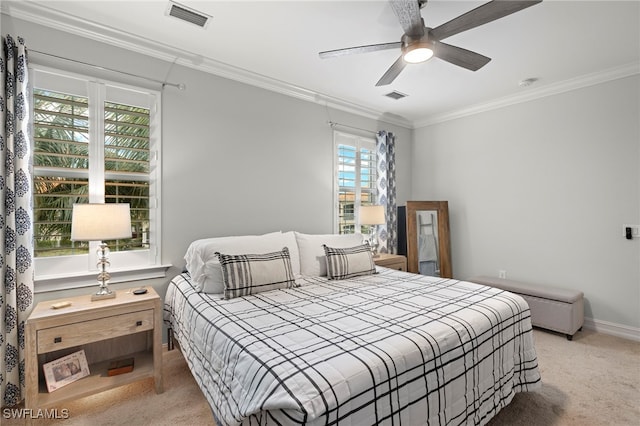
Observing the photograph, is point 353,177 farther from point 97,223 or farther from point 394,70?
point 97,223

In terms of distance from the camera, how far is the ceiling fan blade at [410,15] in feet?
5.82

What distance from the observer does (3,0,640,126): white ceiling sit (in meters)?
2.20

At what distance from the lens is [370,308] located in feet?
6.27

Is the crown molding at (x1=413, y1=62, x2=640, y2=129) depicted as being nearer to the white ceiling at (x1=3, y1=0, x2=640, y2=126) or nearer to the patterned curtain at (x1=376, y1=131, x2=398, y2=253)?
the white ceiling at (x1=3, y1=0, x2=640, y2=126)

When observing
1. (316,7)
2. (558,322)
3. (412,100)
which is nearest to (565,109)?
(412,100)

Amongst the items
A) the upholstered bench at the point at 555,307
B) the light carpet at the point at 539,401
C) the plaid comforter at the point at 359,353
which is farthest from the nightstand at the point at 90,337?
the upholstered bench at the point at 555,307

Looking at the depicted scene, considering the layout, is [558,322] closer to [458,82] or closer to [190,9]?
[458,82]

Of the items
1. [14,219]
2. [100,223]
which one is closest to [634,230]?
[100,223]

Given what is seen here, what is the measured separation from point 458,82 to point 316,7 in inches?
79.5

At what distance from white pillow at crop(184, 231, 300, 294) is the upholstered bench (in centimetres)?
254

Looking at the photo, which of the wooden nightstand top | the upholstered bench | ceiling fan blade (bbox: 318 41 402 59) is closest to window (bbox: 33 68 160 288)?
the wooden nightstand top

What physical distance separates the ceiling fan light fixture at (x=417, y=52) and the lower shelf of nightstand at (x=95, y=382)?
2811 mm

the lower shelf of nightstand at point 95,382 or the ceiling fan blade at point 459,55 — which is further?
the ceiling fan blade at point 459,55

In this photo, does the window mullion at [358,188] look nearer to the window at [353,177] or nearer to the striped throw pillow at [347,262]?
the window at [353,177]
